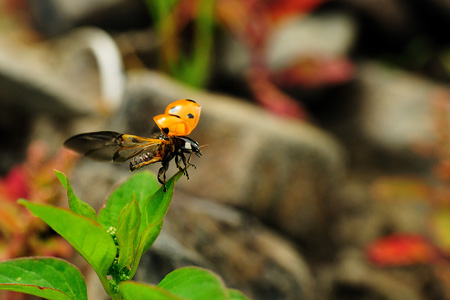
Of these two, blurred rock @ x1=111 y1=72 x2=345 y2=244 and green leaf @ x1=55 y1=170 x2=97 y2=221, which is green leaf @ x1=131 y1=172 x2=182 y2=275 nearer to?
green leaf @ x1=55 y1=170 x2=97 y2=221

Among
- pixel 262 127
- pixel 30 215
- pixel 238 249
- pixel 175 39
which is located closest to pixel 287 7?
pixel 175 39

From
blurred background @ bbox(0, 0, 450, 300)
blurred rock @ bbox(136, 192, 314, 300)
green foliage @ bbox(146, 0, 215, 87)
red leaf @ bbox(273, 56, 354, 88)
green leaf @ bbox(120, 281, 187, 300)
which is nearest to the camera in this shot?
green leaf @ bbox(120, 281, 187, 300)

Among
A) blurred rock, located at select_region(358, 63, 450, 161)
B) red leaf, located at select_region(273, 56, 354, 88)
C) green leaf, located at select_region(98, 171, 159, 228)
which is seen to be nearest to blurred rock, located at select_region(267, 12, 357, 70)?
red leaf, located at select_region(273, 56, 354, 88)

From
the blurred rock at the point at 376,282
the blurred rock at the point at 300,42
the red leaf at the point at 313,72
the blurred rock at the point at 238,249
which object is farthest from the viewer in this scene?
the blurred rock at the point at 300,42

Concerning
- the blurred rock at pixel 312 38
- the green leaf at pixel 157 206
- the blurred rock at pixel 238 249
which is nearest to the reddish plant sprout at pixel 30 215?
the blurred rock at pixel 238 249

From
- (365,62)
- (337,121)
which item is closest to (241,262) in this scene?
(337,121)

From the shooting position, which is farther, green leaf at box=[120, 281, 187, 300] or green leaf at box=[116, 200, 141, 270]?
green leaf at box=[116, 200, 141, 270]

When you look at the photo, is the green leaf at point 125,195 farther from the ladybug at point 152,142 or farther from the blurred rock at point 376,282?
the blurred rock at point 376,282

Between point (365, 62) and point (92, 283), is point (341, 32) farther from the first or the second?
point (92, 283)
